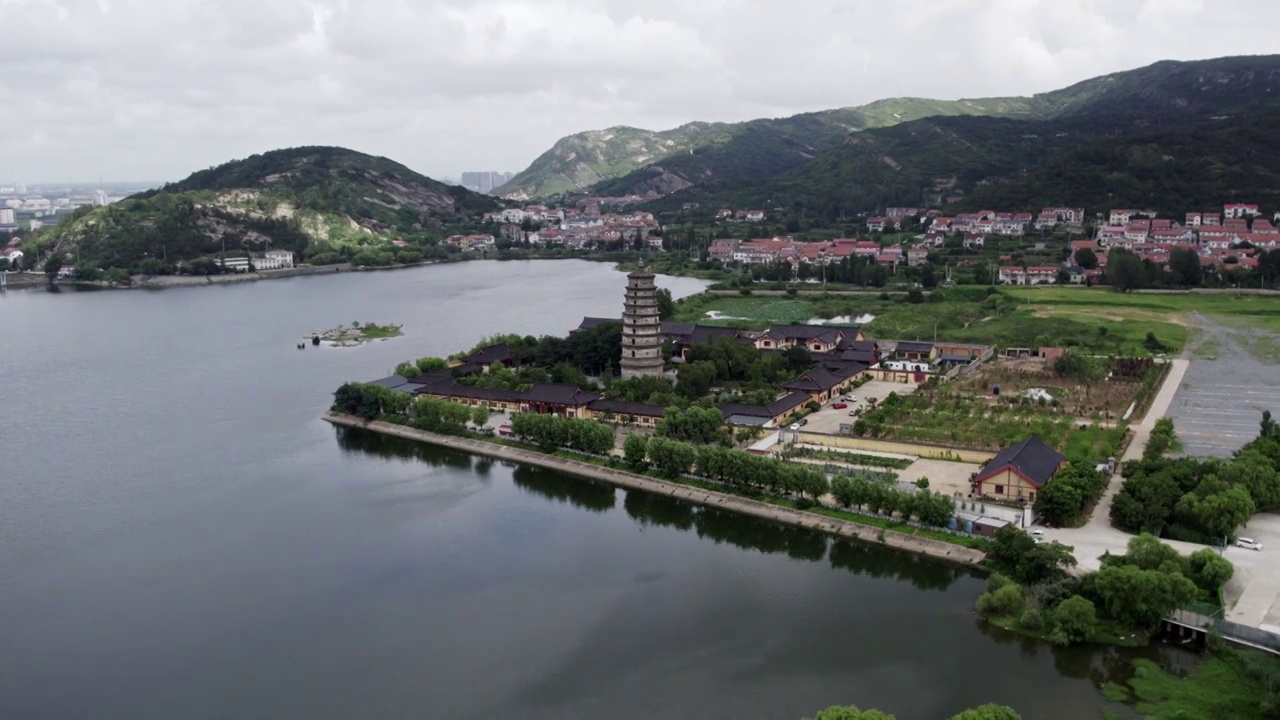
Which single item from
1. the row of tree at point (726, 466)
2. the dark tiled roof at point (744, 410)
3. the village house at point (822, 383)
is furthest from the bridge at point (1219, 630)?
the village house at point (822, 383)

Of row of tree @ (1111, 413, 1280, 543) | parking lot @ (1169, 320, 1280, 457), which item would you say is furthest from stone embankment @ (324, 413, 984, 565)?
parking lot @ (1169, 320, 1280, 457)

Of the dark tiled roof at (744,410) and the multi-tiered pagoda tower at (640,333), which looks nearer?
the dark tiled roof at (744,410)

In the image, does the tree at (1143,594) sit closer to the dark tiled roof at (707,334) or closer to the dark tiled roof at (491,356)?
the dark tiled roof at (707,334)

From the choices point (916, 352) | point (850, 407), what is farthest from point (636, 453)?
point (916, 352)

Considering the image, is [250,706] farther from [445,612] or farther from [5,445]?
[5,445]

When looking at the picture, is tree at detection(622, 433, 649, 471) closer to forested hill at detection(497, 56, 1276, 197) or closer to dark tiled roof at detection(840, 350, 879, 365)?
Answer: dark tiled roof at detection(840, 350, 879, 365)

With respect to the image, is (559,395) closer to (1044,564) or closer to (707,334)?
(707,334)
